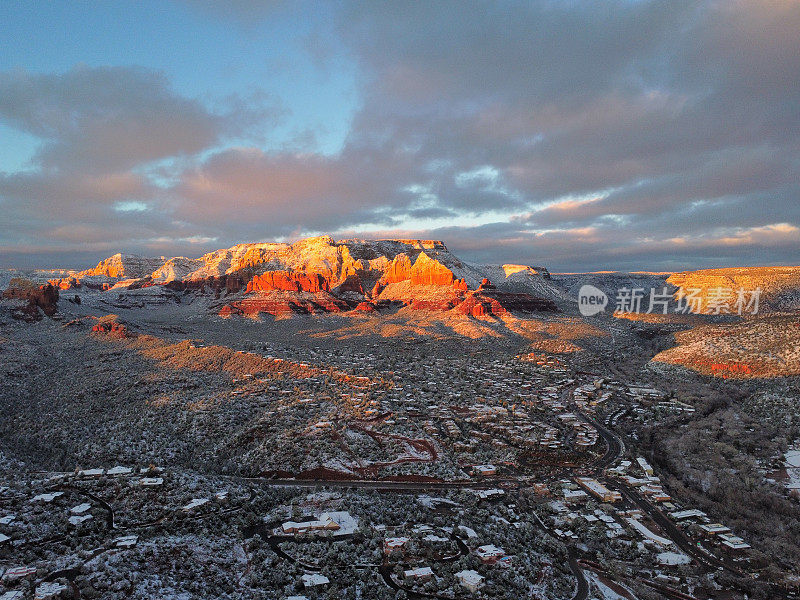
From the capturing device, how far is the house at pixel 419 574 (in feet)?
51.8

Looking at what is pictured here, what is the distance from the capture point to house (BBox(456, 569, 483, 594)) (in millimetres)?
15383

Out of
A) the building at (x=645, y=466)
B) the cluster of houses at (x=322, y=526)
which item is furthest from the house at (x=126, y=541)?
the building at (x=645, y=466)

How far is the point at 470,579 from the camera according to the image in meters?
15.6

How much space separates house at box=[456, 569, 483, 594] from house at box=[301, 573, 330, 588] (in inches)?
200

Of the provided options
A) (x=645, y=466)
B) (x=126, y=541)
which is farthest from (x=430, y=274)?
(x=126, y=541)

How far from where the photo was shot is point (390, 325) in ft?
321

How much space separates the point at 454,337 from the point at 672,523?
62281 mm

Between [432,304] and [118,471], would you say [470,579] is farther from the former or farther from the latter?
[432,304]

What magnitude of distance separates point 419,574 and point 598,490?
14234 mm

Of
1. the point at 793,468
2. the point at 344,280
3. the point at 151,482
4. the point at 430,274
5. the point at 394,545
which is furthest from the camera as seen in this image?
the point at 344,280

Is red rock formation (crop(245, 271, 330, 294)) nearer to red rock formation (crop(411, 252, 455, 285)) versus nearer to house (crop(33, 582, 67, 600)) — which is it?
red rock formation (crop(411, 252, 455, 285))

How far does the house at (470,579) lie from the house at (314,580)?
508 cm

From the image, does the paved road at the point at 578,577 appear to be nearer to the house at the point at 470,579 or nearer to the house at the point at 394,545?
the house at the point at 470,579

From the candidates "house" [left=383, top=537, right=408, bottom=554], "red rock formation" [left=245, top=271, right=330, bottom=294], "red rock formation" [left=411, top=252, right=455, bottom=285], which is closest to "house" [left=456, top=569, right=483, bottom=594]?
"house" [left=383, top=537, right=408, bottom=554]
